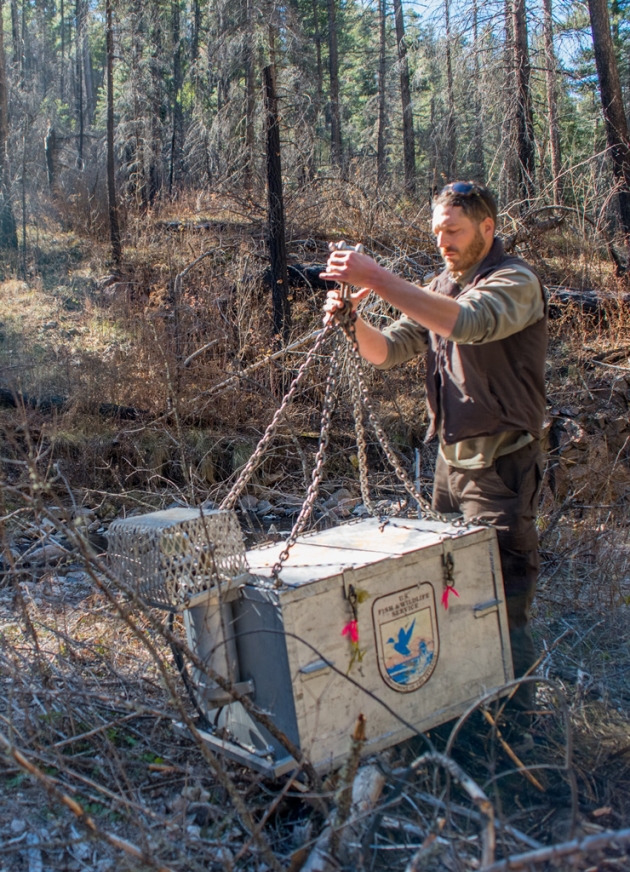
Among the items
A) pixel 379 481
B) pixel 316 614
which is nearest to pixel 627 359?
pixel 379 481

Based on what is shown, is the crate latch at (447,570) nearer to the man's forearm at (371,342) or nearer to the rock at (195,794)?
the man's forearm at (371,342)

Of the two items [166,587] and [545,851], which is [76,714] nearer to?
[166,587]

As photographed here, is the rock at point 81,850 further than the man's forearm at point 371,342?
No

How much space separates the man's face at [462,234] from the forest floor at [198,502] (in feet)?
5.24

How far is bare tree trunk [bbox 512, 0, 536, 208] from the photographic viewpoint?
1052cm

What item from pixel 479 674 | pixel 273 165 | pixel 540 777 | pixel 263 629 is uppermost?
pixel 273 165

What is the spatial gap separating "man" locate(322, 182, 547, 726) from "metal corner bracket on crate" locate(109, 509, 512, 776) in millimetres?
297

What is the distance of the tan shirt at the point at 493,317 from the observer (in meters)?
2.62

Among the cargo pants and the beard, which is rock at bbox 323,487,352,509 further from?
the beard

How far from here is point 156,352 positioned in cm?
889

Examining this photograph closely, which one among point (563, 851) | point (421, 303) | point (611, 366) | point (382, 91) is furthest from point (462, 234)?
point (382, 91)

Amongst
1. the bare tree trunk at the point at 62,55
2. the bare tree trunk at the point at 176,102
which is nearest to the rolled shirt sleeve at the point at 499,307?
the bare tree trunk at the point at 176,102

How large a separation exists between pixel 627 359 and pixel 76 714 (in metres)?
7.31

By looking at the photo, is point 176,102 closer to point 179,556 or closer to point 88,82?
point 88,82
